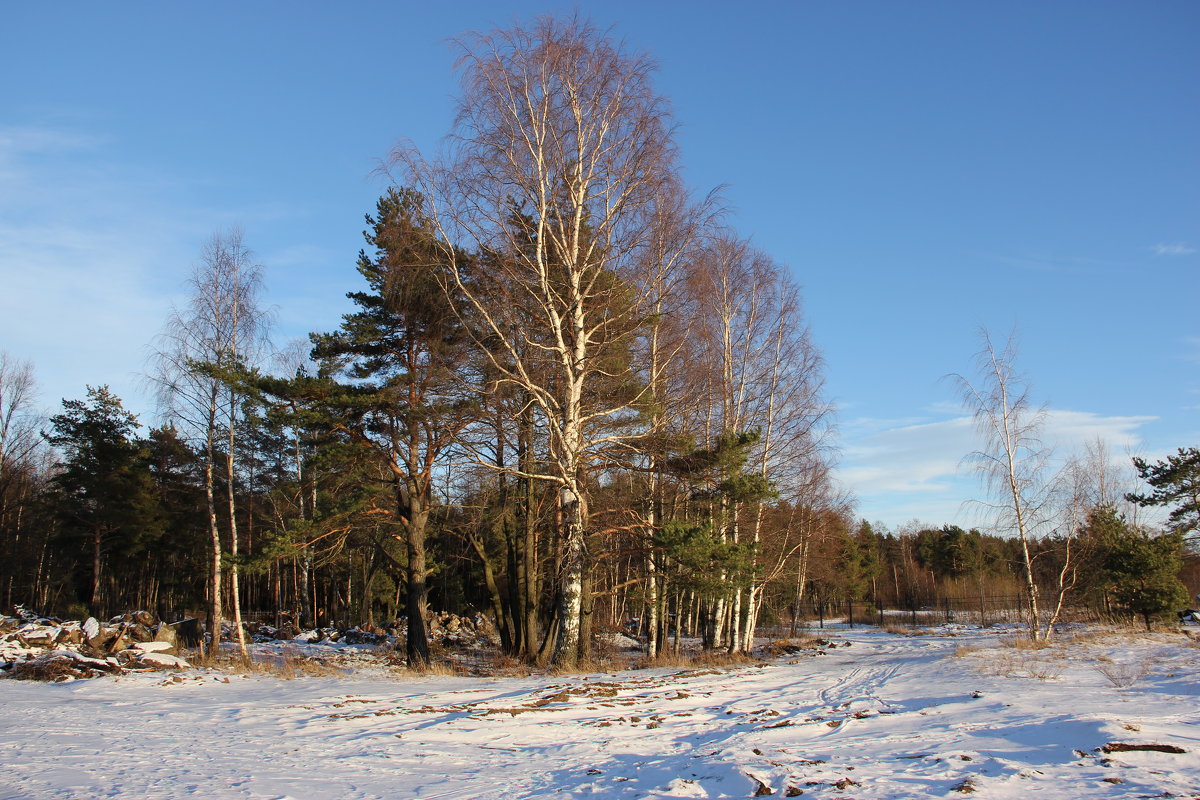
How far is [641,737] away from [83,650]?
14.0 m

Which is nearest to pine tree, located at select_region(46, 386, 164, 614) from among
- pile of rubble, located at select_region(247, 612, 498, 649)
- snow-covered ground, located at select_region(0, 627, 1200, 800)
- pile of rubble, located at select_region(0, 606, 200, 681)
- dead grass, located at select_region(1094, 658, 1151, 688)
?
pile of rubble, located at select_region(247, 612, 498, 649)

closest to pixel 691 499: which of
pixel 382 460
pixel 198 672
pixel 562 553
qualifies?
pixel 562 553

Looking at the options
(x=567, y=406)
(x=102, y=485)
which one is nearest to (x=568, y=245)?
(x=567, y=406)

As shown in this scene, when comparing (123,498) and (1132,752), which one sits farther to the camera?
(123,498)

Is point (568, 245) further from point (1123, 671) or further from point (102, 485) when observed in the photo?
point (102, 485)

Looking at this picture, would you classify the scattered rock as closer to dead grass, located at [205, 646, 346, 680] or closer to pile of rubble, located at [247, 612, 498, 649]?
dead grass, located at [205, 646, 346, 680]

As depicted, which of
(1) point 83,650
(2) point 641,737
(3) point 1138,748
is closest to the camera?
(3) point 1138,748

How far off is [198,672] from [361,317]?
8604 millimetres

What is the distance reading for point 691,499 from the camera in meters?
17.2

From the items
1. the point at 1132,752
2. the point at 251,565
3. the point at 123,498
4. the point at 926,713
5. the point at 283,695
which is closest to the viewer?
the point at 1132,752

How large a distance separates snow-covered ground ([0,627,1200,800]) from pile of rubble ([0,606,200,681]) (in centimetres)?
142

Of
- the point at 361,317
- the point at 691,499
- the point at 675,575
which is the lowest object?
the point at 675,575

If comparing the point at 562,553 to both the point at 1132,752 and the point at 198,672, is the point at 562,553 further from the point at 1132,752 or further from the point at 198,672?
the point at 1132,752

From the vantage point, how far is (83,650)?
15.2 meters
